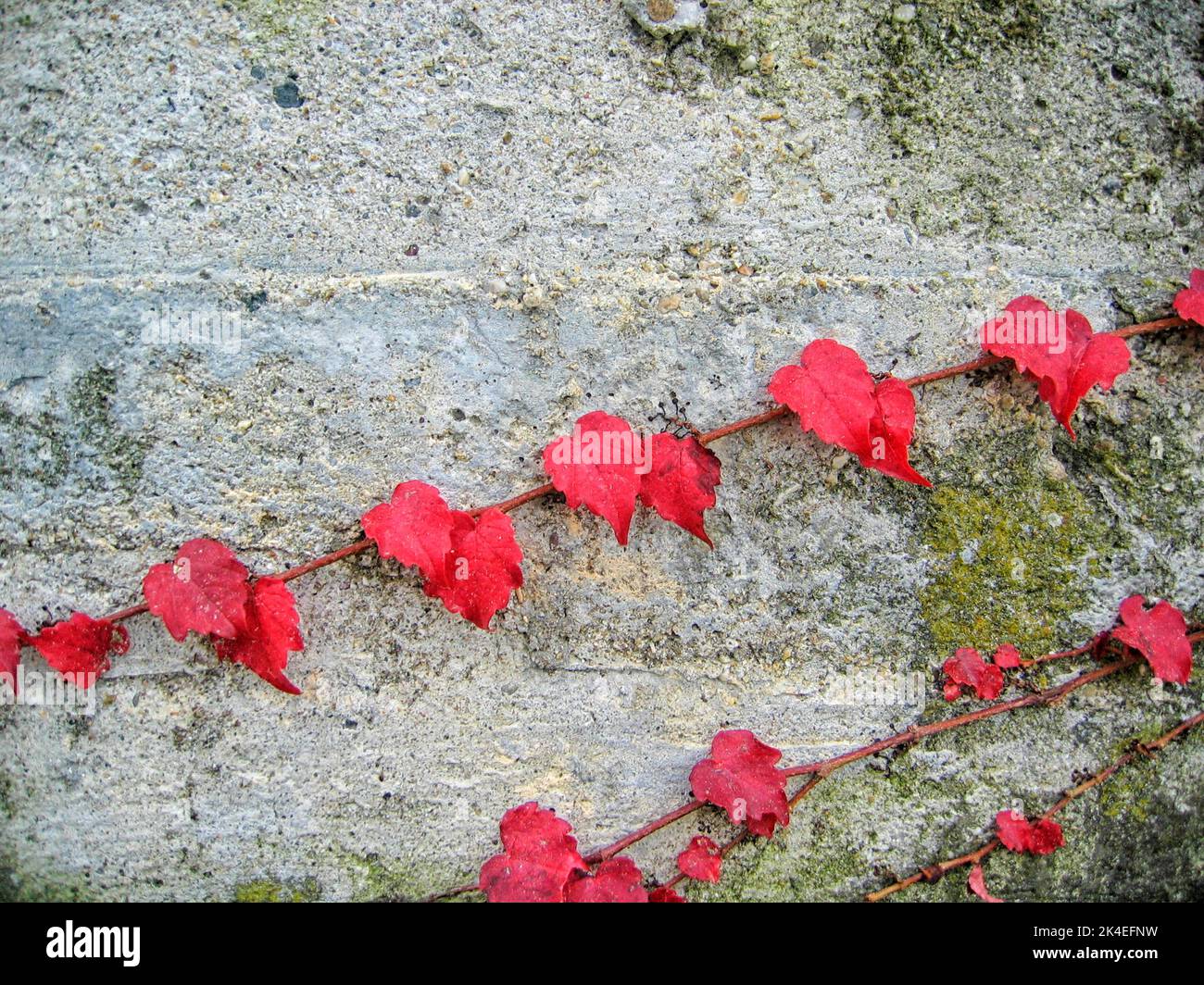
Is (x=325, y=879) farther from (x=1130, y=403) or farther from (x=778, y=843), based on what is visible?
(x=1130, y=403)

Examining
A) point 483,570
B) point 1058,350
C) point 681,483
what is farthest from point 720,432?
point 1058,350

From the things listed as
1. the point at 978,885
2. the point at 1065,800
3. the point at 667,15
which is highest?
the point at 667,15

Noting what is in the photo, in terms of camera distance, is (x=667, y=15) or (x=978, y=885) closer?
(x=667, y=15)

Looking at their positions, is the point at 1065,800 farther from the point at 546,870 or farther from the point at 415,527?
the point at 415,527

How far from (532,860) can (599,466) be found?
75 cm

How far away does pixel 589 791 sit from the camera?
1.53 metres

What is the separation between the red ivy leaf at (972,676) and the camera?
5.06 ft

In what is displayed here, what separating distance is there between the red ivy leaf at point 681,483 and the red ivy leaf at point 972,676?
0.57 meters

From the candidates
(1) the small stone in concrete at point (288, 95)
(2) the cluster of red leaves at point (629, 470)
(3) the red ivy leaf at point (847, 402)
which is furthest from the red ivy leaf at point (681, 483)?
(1) the small stone in concrete at point (288, 95)

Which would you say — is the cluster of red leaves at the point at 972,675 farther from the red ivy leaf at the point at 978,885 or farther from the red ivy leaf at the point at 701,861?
the red ivy leaf at the point at 701,861

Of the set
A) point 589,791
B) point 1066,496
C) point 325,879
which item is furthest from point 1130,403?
point 325,879

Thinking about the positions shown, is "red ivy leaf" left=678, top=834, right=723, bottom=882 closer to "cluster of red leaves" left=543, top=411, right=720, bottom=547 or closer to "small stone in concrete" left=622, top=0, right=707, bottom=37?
"cluster of red leaves" left=543, top=411, right=720, bottom=547

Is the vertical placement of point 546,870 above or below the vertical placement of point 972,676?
below

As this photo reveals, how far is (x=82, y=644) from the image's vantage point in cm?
144
